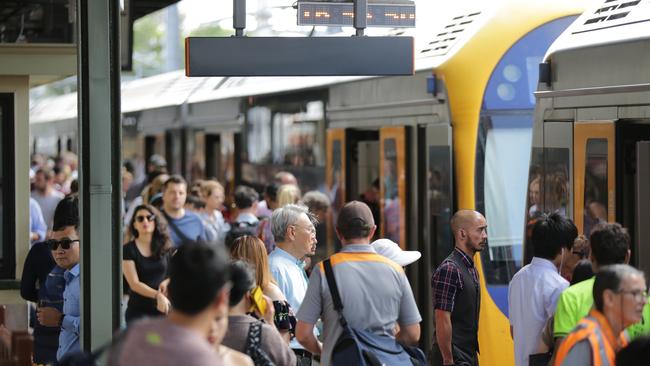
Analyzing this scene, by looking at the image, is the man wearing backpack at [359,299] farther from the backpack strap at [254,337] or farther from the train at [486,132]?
the train at [486,132]

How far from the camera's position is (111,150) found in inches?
235

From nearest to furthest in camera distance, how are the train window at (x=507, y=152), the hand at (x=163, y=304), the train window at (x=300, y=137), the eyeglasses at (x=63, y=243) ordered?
the eyeglasses at (x=63, y=243) → the hand at (x=163, y=304) → the train window at (x=507, y=152) → the train window at (x=300, y=137)

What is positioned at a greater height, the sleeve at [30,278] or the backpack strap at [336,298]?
the backpack strap at [336,298]

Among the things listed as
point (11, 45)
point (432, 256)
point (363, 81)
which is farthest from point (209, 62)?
point (363, 81)

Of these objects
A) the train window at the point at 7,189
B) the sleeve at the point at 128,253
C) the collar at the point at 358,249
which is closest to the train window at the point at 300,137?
the train window at the point at 7,189

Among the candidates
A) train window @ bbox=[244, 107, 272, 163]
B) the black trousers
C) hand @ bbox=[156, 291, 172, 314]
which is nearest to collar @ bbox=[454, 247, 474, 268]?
the black trousers

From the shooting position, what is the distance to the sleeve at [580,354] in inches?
182

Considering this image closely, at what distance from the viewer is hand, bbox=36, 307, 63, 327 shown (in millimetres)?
7320

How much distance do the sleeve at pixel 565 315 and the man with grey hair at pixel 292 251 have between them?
6.01 feet

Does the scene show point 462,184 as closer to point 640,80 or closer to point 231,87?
point 640,80

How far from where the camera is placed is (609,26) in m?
7.20

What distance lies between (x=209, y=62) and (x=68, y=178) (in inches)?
505

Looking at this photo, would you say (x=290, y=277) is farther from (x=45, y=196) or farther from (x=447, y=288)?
(x=45, y=196)

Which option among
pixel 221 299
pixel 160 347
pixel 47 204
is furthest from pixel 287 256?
pixel 47 204
